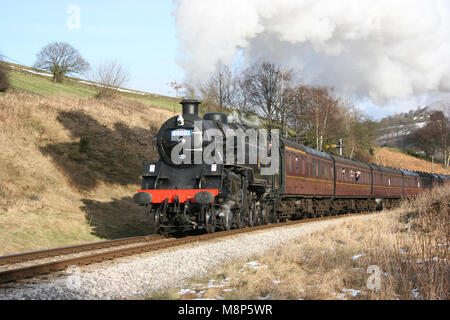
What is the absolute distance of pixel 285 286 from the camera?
621 centimetres

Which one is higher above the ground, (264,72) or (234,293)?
(264,72)

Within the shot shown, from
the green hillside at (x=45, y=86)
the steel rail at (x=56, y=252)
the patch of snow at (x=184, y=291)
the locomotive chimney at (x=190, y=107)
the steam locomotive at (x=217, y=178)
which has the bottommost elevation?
the steel rail at (x=56, y=252)

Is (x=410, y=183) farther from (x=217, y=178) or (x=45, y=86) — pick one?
(x=45, y=86)

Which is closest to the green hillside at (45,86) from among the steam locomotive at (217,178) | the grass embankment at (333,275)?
the steam locomotive at (217,178)

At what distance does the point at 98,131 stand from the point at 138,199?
18153 millimetres

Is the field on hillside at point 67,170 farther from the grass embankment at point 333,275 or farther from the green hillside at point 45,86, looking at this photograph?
the grass embankment at point 333,275

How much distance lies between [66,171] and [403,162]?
7198cm

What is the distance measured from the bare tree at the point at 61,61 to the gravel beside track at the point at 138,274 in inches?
1819

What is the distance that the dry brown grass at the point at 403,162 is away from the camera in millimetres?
75188

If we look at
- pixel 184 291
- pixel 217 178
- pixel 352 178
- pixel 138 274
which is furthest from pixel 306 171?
pixel 184 291

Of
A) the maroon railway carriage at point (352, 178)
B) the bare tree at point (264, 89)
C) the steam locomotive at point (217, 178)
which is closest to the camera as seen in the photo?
the steam locomotive at point (217, 178)

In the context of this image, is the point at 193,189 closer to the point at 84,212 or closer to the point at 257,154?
the point at 257,154

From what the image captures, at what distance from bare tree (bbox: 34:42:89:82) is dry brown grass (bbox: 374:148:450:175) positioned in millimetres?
52172
